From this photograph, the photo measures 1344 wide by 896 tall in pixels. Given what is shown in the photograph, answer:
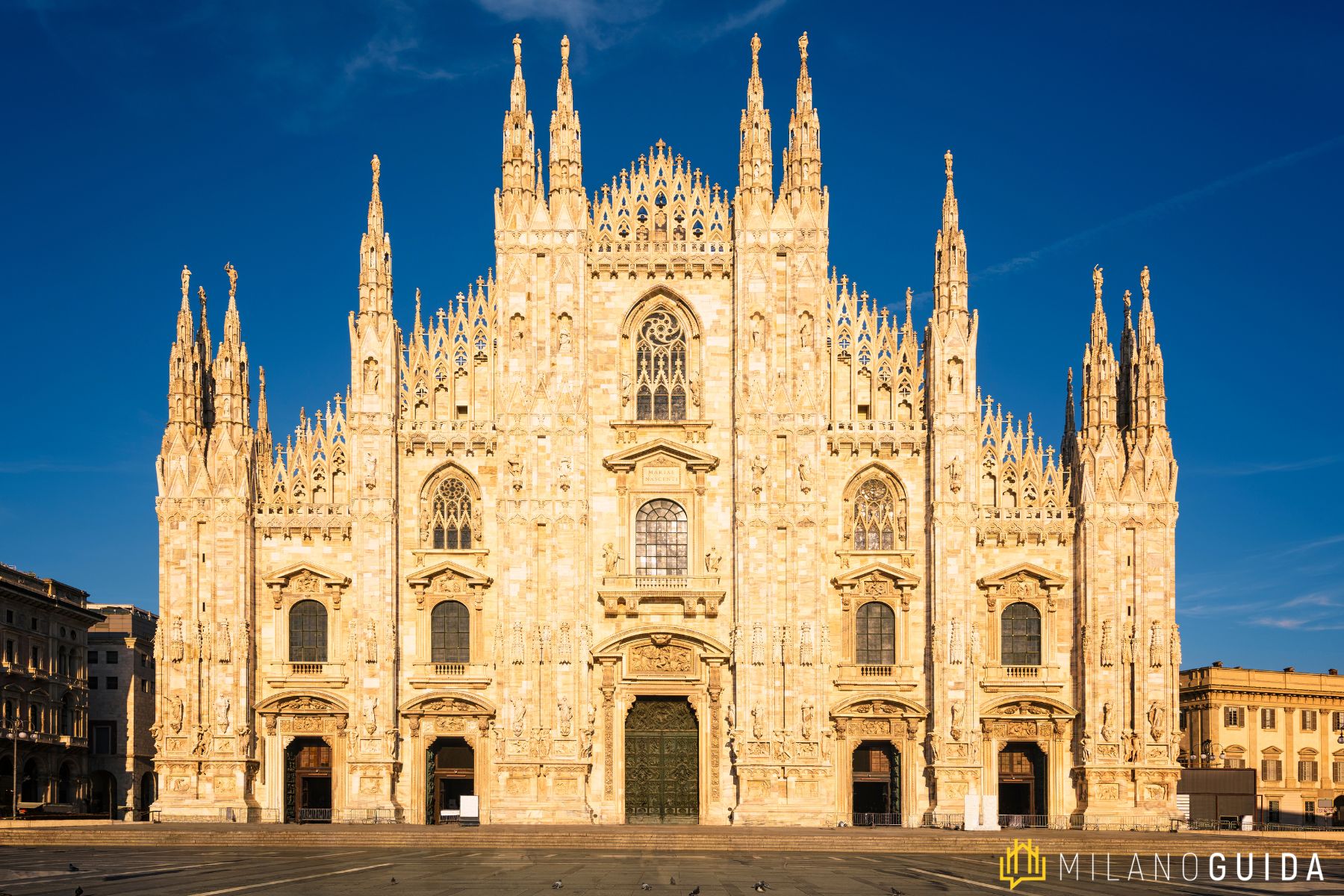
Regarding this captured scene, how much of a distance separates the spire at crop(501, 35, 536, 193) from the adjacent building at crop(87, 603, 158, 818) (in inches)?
2032

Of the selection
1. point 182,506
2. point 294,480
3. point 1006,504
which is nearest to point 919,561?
point 1006,504

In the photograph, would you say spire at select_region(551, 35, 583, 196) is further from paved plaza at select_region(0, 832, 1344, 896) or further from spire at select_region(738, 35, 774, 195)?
paved plaza at select_region(0, 832, 1344, 896)

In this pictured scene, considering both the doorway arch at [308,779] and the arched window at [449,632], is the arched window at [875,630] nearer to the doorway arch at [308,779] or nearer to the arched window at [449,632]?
the arched window at [449,632]

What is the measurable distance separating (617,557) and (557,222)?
13119 mm

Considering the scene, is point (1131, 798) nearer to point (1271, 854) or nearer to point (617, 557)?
point (1271, 854)

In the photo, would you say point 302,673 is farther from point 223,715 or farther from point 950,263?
point 950,263

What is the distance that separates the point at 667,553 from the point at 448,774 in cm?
1178

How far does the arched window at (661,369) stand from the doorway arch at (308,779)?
17656mm

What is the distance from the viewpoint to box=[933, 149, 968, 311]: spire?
59500 mm

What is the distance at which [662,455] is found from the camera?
5984 cm

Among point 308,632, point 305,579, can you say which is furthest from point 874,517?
point 308,632

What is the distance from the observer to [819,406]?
194 feet

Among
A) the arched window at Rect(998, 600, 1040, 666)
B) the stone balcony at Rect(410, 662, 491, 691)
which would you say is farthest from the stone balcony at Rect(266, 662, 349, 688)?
the arched window at Rect(998, 600, 1040, 666)

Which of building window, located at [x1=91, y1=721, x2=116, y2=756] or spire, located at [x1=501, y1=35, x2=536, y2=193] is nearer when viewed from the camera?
spire, located at [x1=501, y1=35, x2=536, y2=193]
